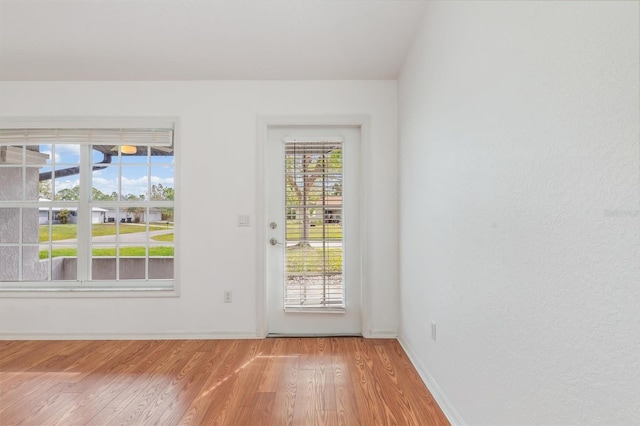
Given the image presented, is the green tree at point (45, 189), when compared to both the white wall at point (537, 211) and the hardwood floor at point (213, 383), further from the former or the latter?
the white wall at point (537, 211)

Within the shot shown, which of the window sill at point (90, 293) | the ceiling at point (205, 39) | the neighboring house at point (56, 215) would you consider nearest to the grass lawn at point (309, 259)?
the window sill at point (90, 293)

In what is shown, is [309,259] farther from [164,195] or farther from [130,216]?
[130,216]

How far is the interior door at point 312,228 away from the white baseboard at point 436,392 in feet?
2.46

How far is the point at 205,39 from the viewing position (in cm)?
235

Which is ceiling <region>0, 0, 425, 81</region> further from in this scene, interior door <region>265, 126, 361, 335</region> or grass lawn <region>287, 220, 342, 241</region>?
grass lawn <region>287, 220, 342, 241</region>

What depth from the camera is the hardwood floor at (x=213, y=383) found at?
1.76 m

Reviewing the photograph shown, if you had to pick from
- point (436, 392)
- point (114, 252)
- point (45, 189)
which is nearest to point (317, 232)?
point (436, 392)

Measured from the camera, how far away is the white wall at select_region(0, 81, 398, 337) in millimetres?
2924

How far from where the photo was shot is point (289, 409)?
1.81 m

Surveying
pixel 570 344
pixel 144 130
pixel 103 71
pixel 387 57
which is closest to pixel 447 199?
pixel 570 344

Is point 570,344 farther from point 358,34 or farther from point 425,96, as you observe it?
point 358,34

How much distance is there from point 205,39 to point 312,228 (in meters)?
1.76

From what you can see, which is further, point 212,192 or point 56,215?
point 56,215

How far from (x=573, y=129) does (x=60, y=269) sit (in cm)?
397
